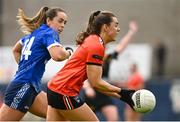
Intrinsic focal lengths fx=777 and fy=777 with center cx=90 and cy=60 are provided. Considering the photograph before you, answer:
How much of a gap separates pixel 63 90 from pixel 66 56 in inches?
15.6

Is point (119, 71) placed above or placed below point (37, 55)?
below

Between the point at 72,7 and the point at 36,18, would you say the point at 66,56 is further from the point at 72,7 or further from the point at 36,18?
the point at 72,7

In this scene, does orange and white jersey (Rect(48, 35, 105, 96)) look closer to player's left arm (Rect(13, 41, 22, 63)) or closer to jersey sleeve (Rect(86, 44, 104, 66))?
jersey sleeve (Rect(86, 44, 104, 66))

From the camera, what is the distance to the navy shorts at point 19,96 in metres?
9.38

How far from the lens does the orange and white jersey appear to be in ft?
28.0

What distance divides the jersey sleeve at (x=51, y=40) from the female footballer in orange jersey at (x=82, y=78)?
315 millimetres

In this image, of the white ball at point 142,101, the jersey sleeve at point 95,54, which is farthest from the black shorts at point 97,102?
the jersey sleeve at point 95,54

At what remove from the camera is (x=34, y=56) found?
929 cm

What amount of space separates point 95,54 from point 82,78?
1.18 ft

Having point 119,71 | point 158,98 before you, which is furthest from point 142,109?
A: point 119,71

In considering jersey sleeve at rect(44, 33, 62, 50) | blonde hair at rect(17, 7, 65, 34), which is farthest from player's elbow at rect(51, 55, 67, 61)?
blonde hair at rect(17, 7, 65, 34)

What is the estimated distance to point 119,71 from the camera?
22.5m

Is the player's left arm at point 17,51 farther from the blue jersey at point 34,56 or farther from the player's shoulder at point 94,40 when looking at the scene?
the player's shoulder at point 94,40

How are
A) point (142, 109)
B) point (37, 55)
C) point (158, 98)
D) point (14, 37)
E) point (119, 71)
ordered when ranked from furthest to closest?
point (14, 37) < point (119, 71) < point (158, 98) < point (37, 55) < point (142, 109)
